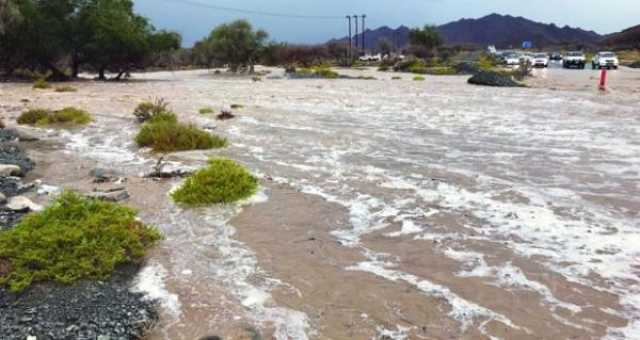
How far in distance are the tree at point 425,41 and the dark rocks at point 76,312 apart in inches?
3445

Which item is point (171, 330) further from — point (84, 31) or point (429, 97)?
point (84, 31)

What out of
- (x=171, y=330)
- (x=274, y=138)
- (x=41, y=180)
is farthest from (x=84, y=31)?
(x=171, y=330)

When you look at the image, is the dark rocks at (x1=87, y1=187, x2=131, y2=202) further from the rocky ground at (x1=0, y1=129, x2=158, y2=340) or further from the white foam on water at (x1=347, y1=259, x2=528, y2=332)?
the white foam on water at (x1=347, y1=259, x2=528, y2=332)

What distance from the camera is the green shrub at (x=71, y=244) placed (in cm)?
510

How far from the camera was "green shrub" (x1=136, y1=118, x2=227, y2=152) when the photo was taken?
12.4 m

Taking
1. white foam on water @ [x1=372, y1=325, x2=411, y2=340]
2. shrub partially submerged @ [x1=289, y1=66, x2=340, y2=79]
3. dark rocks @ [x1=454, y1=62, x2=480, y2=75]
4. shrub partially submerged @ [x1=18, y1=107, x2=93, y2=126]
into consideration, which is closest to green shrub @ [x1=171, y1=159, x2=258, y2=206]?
white foam on water @ [x1=372, y1=325, x2=411, y2=340]

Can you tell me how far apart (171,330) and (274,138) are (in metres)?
10.1

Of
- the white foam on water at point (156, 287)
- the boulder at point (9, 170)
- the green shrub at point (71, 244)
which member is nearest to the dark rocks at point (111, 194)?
the green shrub at point (71, 244)

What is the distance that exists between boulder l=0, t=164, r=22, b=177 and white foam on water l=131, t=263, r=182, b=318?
5.19m

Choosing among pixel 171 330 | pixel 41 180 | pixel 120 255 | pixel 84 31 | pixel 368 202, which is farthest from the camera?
pixel 84 31

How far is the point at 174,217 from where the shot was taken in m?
7.52

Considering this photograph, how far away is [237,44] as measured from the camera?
5972cm

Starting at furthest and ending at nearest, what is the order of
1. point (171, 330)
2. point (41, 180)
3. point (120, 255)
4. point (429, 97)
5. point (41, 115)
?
point (429, 97), point (41, 115), point (41, 180), point (120, 255), point (171, 330)

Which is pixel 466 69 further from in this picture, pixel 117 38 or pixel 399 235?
pixel 399 235
